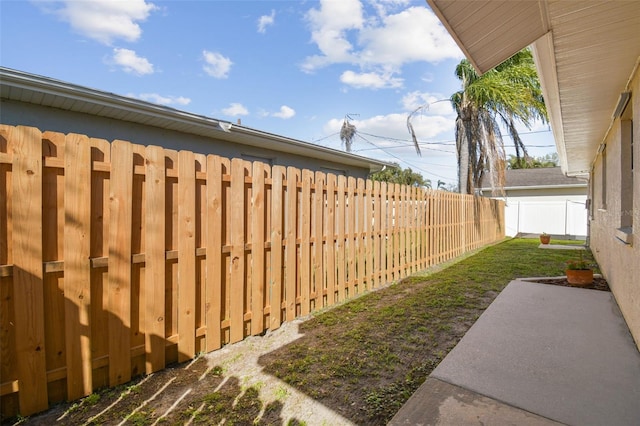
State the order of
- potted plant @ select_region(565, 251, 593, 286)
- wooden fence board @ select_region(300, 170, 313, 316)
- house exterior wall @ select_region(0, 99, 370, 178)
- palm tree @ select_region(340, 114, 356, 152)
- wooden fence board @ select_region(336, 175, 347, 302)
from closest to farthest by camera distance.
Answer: wooden fence board @ select_region(300, 170, 313, 316) < wooden fence board @ select_region(336, 175, 347, 302) < house exterior wall @ select_region(0, 99, 370, 178) < potted plant @ select_region(565, 251, 593, 286) < palm tree @ select_region(340, 114, 356, 152)

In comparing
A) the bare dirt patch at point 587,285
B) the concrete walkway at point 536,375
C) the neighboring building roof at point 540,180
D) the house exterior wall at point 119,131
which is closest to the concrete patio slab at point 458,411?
the concrete walkway at point 536,375

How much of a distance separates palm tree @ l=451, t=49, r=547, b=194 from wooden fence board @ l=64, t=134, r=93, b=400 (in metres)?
13.5

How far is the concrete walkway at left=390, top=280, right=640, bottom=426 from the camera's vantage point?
205cm

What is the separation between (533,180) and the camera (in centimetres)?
1942

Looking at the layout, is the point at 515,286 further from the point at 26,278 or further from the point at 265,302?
the point at 26,278

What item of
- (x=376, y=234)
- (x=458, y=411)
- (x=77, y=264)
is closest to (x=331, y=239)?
(x=376, y=234)

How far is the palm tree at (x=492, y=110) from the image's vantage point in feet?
40.0

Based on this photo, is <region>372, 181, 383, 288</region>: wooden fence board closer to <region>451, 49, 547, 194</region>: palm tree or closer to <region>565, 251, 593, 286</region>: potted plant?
<region>565, 251, 593, 286</region>: potted plant

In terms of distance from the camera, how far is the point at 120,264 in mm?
2467

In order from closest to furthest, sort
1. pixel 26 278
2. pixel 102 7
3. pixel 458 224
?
pixel 26 278
pixel 102 7
pixel 458 224

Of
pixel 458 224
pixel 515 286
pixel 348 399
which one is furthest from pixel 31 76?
pixel 458 224

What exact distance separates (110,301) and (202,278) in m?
0.76

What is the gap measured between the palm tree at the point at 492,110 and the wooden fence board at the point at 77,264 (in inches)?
530

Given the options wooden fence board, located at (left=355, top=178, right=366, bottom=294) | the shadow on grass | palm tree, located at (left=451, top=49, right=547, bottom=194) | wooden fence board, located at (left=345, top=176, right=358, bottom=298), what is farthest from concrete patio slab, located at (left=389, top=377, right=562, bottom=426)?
palm tree, located at (left=451, top=49, right=547, bottom=194)
